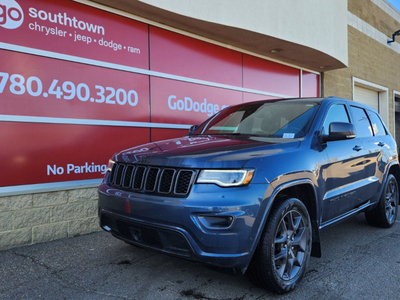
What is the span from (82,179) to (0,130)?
1264 millimetres

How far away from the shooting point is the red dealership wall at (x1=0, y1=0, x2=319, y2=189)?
4.48 metres

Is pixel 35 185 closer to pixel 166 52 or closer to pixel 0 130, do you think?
pixel 0 130

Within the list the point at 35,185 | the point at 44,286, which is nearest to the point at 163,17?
the point at 35,185

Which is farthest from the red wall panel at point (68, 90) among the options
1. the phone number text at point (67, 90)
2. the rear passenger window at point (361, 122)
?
the rear passenger window at point (361, 122)

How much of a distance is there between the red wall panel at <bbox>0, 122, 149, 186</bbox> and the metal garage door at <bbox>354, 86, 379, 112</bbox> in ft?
32.6

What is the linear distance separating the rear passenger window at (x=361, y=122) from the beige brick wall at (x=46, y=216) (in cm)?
375

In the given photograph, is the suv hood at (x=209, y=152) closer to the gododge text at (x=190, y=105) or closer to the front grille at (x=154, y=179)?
the front grille at (x=154, y=179)

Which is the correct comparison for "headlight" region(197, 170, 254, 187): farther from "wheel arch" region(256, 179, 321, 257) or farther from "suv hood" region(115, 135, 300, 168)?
"wheel arch" region(256, 179, 321, 257)

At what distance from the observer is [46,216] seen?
4.61 metres

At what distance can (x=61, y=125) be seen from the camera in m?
4.88

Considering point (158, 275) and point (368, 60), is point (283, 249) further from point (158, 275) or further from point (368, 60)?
point (368, 60)

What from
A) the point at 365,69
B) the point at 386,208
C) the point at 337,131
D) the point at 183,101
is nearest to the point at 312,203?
the point at 337,131

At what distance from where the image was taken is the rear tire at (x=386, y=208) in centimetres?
491

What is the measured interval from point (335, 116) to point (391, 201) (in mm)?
2152
